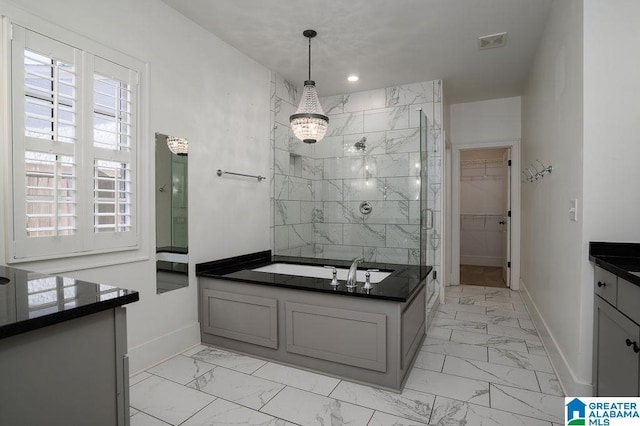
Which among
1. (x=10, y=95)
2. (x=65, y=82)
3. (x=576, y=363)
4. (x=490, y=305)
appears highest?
(x=65, y=82)

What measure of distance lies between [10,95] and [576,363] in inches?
131

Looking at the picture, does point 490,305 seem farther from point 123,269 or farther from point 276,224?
point 123,269

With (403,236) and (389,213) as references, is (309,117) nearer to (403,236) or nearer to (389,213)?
(389,213)

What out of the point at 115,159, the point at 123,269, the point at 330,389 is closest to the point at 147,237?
the point at 123,269

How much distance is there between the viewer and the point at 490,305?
13.3 feet

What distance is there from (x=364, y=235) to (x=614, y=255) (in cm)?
196

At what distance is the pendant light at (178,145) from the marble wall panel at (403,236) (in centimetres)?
192

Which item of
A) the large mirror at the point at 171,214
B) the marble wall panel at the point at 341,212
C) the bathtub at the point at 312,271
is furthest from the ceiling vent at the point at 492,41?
the large mirror at the point at 171,214

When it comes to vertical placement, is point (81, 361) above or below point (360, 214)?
below

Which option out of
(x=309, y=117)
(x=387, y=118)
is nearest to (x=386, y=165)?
(x=309, y=117)

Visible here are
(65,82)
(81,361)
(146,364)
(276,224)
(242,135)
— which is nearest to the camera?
(81,361)

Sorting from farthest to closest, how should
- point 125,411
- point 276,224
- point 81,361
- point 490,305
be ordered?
point 490,305 < point 276,224 < point 125,411 < point 81,361

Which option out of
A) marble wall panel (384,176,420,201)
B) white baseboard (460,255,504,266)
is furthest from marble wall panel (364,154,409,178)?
white baseboard (460,255,504,266)

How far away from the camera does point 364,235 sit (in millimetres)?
3404
